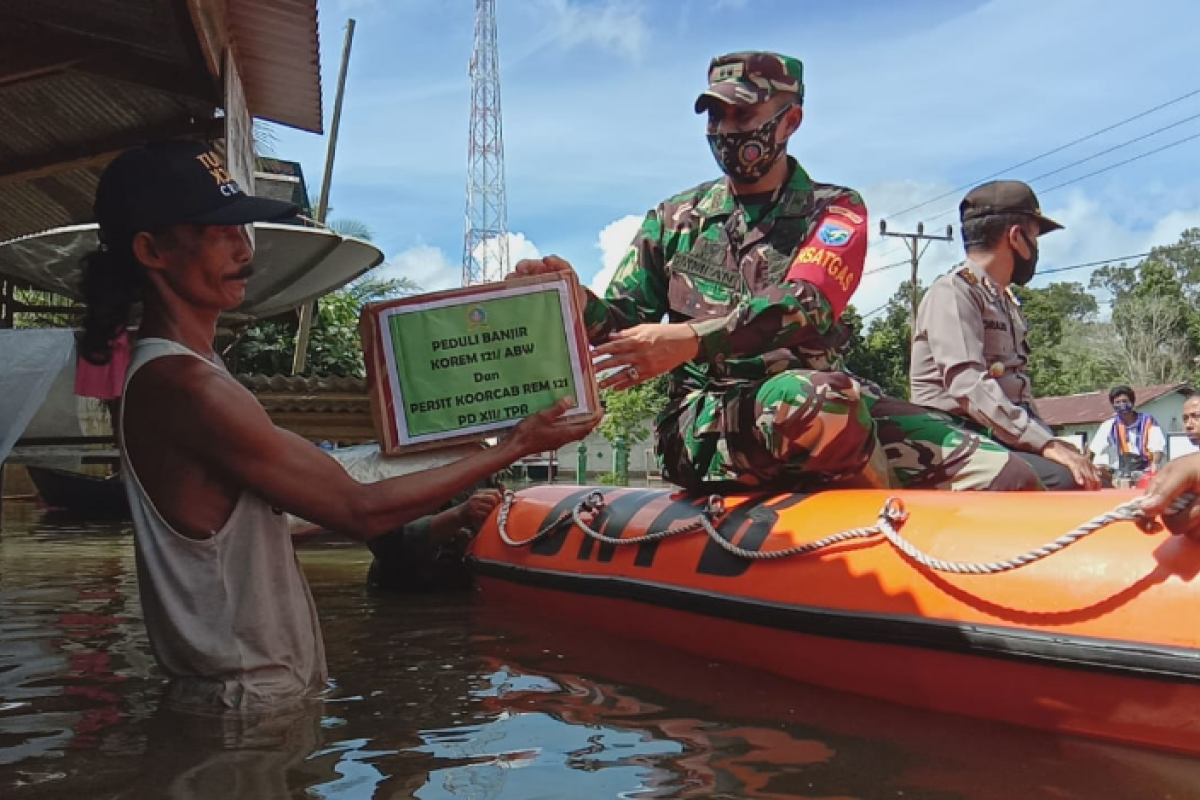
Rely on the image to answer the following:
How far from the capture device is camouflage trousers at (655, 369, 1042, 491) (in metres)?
3.20

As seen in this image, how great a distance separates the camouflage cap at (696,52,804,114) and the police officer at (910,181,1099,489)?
102cm

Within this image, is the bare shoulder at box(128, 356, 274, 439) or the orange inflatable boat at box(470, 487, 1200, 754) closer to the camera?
the bare shoulder at box(128, 356, 274, 439)

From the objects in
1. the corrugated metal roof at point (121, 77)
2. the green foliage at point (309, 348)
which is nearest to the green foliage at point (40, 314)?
the green foliage at point (309, 348)

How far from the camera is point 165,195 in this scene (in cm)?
226

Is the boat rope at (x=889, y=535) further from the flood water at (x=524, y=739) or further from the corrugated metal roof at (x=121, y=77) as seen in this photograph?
the corrugated metal roof at (x=121, y=77)

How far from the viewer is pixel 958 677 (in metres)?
2.62

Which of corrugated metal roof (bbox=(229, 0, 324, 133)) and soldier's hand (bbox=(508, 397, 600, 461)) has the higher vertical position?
corrugated metal roof (bbox=(229, 0, 324, 133))

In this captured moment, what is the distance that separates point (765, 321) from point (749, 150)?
701 millimetres

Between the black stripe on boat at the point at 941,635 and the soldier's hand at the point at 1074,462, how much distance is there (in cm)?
126

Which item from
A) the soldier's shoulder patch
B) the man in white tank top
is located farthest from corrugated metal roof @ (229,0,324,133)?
the man in white tank top

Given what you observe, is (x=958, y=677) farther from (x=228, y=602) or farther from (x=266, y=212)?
(x=266, y=212)


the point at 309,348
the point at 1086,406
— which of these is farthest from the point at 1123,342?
the point at 309,348

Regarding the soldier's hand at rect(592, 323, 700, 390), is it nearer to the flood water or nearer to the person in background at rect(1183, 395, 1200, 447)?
the flood water

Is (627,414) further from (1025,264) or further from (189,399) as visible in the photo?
(189,399)
